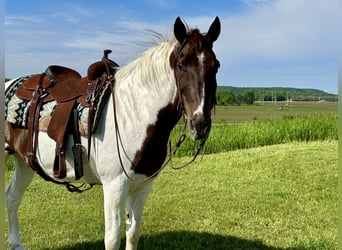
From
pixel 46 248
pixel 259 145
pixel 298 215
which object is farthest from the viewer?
pixel 259 145

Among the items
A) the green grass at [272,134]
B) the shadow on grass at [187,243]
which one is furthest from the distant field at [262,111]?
the shadow on grass at [187,243]

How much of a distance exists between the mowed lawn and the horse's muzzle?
6.63 ft

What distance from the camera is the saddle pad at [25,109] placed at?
245cm

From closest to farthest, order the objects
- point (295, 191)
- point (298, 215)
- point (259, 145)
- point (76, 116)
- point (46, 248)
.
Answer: point (76, 116), point (46, 248), point (298, 215), point (295, 191), point (259, 145)

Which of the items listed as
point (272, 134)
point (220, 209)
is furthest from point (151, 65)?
point (272, 134)

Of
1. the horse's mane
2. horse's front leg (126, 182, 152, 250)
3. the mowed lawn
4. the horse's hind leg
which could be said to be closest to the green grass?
the mowed lawn

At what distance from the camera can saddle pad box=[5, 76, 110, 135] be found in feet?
8.05

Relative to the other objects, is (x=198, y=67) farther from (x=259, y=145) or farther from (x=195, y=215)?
(x=259, y=145)

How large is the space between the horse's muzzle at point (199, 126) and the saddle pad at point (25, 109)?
2.22 ft

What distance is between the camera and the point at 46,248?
3756 mm

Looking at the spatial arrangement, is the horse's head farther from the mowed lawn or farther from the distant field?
the distant field

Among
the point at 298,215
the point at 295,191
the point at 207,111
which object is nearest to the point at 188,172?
the point at 295,191

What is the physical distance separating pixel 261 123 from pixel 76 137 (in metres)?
9.13

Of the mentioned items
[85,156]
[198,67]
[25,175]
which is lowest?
[25,175]
